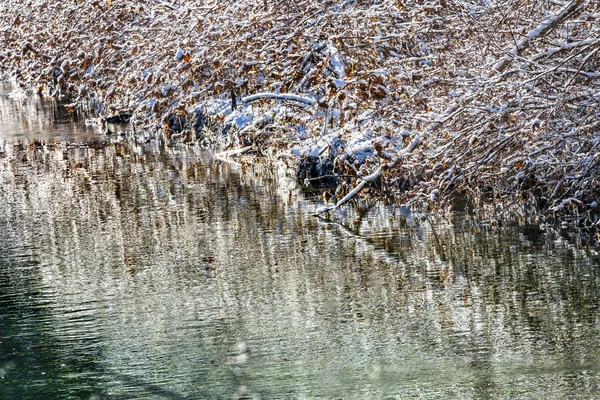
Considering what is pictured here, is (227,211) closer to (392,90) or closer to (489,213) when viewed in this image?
(392,90)

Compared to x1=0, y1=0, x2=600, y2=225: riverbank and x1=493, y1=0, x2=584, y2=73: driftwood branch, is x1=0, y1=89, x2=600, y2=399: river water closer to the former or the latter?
x1=0, y1=0, x2=600, y2=225: riverbank

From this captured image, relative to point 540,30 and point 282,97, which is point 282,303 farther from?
point 282,97

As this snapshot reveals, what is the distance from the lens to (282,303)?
9328 mm

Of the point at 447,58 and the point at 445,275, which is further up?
the point at 447,58

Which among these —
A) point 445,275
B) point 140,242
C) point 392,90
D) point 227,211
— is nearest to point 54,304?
point 140,242

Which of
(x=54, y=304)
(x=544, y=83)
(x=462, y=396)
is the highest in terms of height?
(x=544, y=83)

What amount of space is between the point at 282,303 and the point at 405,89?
4.72 m

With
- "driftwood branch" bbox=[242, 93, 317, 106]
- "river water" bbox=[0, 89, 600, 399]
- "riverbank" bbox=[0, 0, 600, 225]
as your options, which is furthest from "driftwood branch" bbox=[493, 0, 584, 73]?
"driftwood branch" bbox=[242, 93, 317, 106]

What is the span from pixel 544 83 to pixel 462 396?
510cm

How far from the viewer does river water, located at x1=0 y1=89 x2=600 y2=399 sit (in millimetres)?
7344

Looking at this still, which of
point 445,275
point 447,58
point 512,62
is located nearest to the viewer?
point 445,275

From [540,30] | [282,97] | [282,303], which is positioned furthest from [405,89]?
[282,303]

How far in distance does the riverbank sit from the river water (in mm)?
745

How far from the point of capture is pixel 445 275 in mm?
10227
